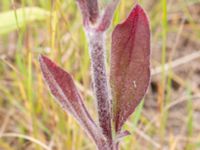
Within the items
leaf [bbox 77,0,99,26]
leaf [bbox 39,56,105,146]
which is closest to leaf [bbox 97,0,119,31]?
leaf [bbox 77,0,99,26]

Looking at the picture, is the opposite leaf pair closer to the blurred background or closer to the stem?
the stem

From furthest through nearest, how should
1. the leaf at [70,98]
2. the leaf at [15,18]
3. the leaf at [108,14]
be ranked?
1. the leaf at [15,18]
2. the leaf at [70,98]
3. the leaf at [108,14]

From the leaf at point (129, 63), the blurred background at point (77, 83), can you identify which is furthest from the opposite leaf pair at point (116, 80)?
the blurred background at point (77, 83)

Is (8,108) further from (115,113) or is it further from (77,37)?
(115,113)

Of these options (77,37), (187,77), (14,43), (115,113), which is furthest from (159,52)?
(115,113)

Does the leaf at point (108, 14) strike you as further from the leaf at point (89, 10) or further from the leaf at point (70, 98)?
the leaf at point (70, 98)

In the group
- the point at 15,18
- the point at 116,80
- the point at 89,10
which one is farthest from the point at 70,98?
the point at 15,18

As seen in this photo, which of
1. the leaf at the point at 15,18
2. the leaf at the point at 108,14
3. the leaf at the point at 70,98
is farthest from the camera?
the leaf at the point at 15,18
